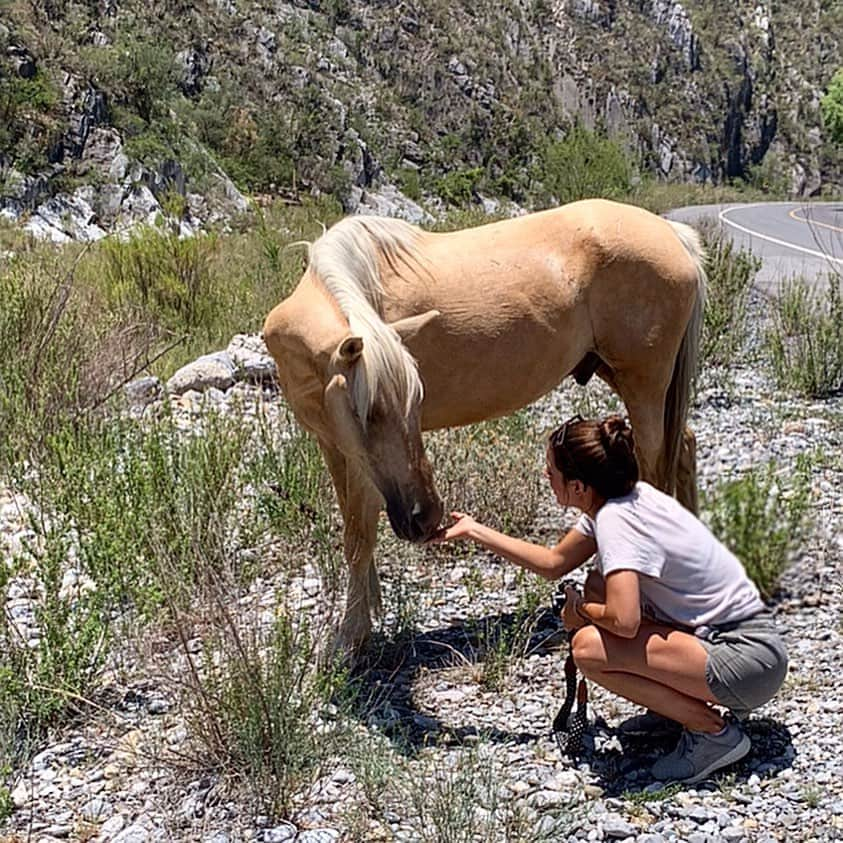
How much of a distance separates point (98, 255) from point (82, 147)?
22.9 metres

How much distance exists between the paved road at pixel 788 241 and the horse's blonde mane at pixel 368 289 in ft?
14.2

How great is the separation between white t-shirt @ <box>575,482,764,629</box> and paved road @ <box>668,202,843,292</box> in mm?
4713

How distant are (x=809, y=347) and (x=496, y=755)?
503cm

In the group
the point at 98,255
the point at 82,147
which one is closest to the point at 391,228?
the point at 98,255

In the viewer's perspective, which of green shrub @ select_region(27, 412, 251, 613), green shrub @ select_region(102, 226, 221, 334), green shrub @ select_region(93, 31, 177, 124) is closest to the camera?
green shrub @ select_region(27, 412, 251, 613)

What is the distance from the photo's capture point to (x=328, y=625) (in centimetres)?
349

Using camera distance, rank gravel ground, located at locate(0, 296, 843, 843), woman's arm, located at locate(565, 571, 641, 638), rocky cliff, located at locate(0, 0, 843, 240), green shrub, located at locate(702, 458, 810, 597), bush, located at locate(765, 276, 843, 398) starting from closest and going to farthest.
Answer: gravel ground, located at locate(0, 296, 843, 843) < woman's arm, located at locate(565, 571, 641, 638) < green shrub, located at locate(702, 458, 810, 597) < bush, located at locate(765, 276, 843, 398) < rocky cliff, located at locate(0, 0, 843, 240)

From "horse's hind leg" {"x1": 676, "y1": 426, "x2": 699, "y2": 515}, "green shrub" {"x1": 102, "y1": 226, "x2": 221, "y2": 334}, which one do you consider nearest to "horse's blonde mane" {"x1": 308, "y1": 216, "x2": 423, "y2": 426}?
"horse's hind leg" {"x1": 676, "y1": 426, "x2": 699, "y2": 515}

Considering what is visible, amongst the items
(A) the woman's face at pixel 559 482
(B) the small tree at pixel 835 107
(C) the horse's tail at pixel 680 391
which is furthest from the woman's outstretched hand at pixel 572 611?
(B) the small tree at pixel 835 107

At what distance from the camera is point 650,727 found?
11.3 feet

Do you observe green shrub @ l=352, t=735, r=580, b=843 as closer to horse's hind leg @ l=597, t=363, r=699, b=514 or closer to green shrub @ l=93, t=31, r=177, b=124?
horse's hind leg @ l=597, t=363, r=699, b=514

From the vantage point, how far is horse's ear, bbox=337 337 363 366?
3195mm

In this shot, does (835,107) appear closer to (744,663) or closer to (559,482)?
(559,482)

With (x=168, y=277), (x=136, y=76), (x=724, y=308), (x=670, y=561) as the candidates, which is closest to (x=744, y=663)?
(x=670, y=561)
